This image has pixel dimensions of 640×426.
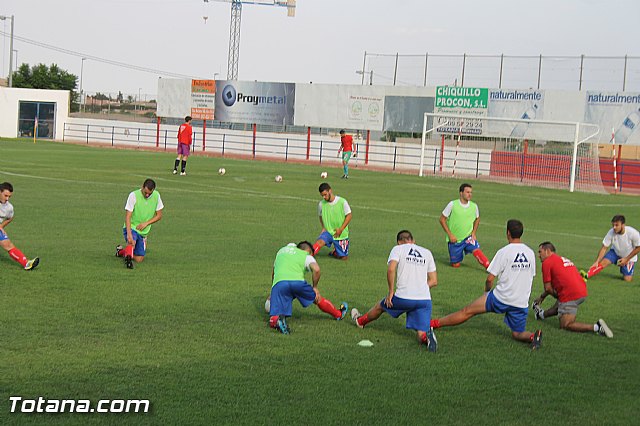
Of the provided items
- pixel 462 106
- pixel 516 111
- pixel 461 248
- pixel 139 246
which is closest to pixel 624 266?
pixel 461 248

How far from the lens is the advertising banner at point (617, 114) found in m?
46.1

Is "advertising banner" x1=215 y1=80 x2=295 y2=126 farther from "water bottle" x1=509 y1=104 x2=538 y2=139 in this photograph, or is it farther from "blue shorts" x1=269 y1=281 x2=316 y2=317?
"blue shorts" x1=269 y1=281 x2=316 y2=317

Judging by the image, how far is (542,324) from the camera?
487 inches

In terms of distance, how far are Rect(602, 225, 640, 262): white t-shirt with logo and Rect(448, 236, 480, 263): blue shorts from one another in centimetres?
232

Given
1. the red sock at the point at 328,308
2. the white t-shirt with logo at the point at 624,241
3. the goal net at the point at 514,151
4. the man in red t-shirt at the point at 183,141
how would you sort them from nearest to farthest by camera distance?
the red sock at the point at 328,308 → the white t-shirt with logo at the point at 624,241 → the man in red t-shirt at the point at 183,141 → the goal net at the point at 514,151

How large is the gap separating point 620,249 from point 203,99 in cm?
4658

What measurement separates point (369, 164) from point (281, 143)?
7.79 m

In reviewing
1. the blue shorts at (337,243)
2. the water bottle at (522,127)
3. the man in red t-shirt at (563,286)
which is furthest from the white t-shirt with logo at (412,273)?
the water bottle at (522,127)

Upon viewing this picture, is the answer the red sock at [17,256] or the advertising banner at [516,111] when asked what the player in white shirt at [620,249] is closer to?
the red sock at [17,256]

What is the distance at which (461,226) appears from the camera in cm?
1703

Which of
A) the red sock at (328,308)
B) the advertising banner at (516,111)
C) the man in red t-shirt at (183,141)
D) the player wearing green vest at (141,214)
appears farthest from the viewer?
the advertising banner at (516,111)

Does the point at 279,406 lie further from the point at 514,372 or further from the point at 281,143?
the point at 281,143

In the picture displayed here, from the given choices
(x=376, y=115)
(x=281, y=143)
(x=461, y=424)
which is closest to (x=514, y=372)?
(x=461, y=424)

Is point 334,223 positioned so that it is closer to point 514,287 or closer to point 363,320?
point 363,320
